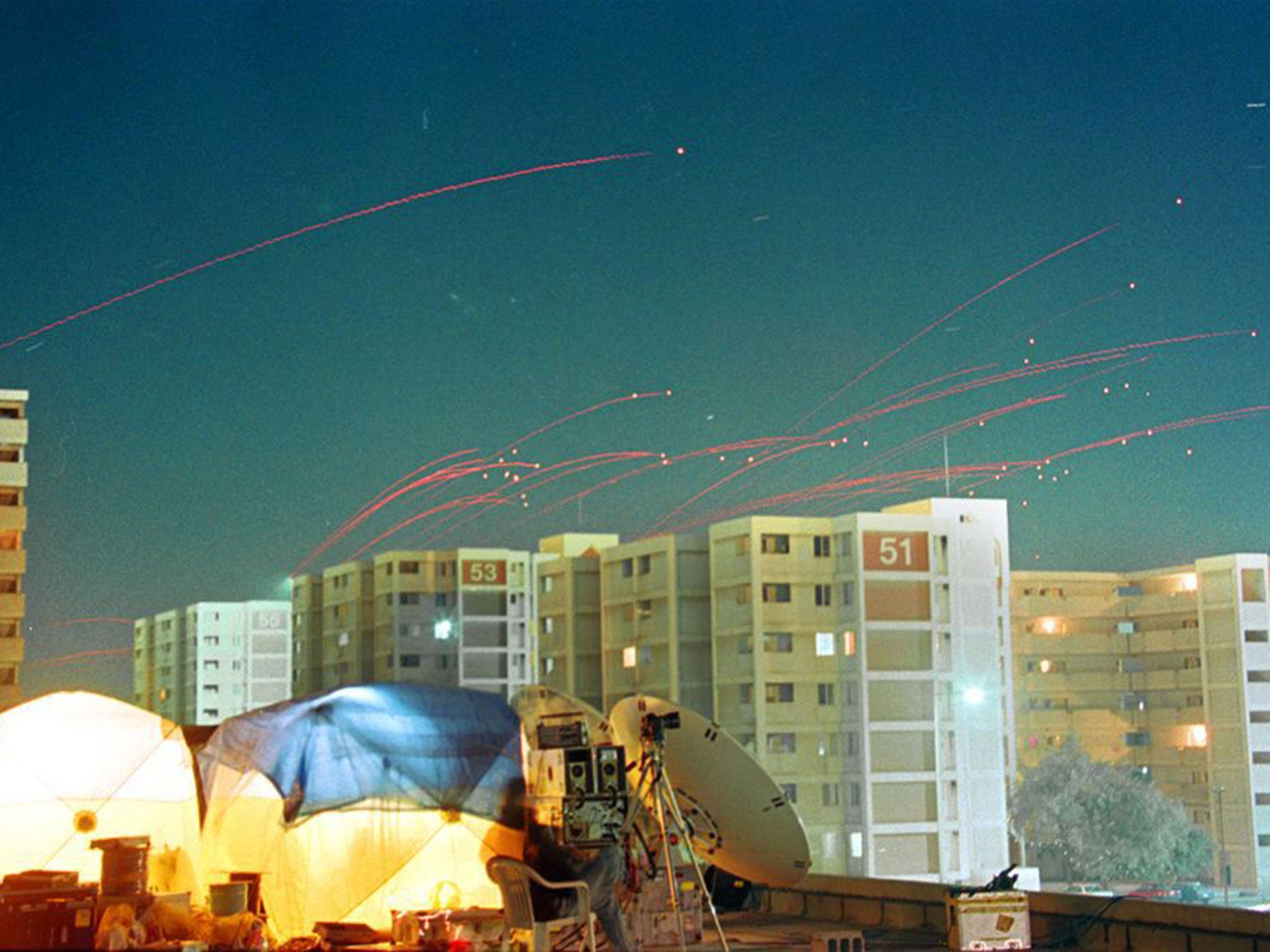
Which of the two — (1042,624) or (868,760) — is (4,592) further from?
(1042,624)

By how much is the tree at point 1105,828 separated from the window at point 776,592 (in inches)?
839

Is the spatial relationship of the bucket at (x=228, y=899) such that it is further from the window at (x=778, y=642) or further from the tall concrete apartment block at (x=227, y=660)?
the tall concrete apartment block at (x=227, y=660)

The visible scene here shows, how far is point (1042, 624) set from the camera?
89.8 m

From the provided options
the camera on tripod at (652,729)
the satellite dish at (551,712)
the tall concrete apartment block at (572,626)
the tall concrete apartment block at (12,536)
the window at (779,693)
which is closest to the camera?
the camera on tripod at (652,729)

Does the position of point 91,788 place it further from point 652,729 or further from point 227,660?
point 227,660

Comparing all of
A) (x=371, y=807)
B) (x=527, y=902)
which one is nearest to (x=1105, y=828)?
(x=371, y=807)

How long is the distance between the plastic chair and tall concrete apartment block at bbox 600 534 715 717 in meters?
50.4

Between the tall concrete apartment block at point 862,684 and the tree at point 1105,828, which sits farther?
the tree at point 1105,828

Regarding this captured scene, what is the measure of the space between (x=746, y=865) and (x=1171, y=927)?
4.41m

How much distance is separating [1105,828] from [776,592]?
920 inches

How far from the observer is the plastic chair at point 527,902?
13492 millimetres

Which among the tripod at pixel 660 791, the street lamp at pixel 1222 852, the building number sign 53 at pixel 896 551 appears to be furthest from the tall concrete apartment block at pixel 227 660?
the tripod at pixel 660 791

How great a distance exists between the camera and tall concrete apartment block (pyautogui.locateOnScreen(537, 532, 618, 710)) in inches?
2849

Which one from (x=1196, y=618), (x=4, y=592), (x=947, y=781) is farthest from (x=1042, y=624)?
(x=4, y=592)
